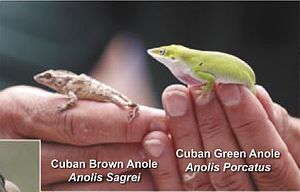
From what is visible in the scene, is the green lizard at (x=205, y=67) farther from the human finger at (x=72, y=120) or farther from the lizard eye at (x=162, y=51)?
the human finger at (x=72, y=120)

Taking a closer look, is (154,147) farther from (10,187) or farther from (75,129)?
(10,187)

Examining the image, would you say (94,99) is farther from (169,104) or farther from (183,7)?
(183,7)

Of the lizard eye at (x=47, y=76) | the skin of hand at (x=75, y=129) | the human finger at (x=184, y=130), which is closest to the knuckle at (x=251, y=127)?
the human finger at (x=184, y=130)

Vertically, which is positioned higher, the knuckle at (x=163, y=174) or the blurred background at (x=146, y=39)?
the blurred background at (x=146, y=39)

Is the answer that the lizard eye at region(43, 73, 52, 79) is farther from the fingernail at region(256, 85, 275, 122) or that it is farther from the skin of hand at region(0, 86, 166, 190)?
the fingernail at region(256, 85, 275, 122)

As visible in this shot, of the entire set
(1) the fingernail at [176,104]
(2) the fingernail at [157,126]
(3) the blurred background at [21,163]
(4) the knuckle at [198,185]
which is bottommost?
(4) the knuckle at [198,185]

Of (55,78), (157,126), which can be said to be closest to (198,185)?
(157,126)
